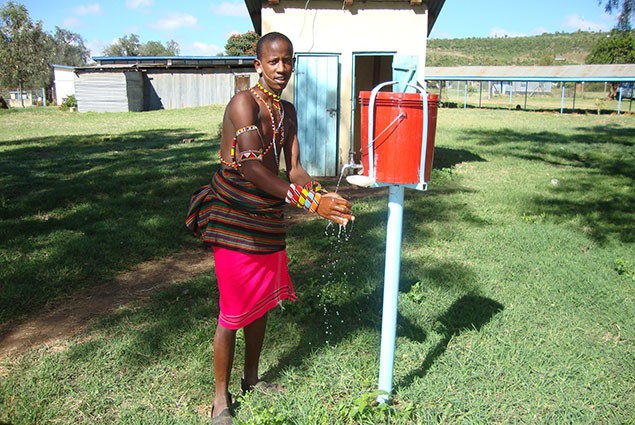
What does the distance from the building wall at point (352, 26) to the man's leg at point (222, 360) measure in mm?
7080

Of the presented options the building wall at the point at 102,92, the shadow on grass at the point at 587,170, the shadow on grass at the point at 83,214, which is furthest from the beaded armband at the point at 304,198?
the building wall at the point at 102,92

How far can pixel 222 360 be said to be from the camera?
2.56m

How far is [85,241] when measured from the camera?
17.3 ft

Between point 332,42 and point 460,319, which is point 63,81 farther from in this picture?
point 460,319

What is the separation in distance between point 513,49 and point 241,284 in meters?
89.5

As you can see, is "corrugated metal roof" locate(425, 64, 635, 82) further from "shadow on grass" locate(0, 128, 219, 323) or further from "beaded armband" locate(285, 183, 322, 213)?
"beaded armband" locate(285, 183, 322, 213)

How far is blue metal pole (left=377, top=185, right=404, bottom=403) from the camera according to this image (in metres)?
2.34

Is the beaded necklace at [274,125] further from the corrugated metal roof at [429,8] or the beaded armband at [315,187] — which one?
the corrugated metal roof at [429,8]

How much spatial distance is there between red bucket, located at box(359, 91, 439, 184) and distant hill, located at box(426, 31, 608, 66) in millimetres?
73019

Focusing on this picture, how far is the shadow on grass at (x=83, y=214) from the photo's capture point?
4463 millimetres

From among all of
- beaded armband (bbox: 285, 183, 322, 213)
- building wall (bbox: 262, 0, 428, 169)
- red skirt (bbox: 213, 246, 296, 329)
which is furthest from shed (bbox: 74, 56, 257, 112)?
beaded armband (bbox: 285, 183, 322, 213)

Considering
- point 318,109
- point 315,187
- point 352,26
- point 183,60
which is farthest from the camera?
point 183,60

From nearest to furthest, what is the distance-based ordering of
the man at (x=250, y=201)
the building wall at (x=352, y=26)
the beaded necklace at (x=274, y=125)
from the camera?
1. the man at (x=250, y=201)
2. the beaded necklace at (x=274, y=125)
3. the building wall at (x=352, y=26)

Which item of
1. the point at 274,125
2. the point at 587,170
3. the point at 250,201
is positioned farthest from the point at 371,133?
the point at 587,170
